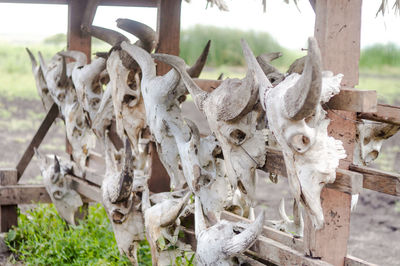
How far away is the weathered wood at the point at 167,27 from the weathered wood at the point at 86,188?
102 centimetres

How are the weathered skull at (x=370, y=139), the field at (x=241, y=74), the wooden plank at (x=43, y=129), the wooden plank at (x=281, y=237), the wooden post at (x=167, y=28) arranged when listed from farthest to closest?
1. the field at (x=241, y=74)
2. the wooden plank at (x=43, y=129)
3. the wooden post at (x=167, y=28)
4. the weathered skull at (x=370, y=139)
5. the wooden plank at (x=281, y=237)

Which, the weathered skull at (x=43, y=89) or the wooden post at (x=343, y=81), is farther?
the weathered skull at (x=43, y=89)

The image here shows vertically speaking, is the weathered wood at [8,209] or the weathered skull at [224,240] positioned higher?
the weathered skull at [224,240]

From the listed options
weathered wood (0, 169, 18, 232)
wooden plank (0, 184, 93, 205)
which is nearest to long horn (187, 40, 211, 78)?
wooden plank (0, 184, 93, 205)

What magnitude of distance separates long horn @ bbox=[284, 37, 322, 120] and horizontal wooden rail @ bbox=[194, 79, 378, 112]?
25 centimetres

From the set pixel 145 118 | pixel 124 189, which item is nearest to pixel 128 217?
pixel 124 189

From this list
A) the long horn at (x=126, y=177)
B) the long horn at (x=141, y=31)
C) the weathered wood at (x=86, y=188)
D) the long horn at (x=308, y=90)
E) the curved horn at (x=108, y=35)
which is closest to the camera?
the long horn at (x=308, y=90)

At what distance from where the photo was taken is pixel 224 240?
323cm

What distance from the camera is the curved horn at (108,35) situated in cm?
429

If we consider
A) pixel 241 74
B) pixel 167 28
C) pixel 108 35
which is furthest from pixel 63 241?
pixel 241 74

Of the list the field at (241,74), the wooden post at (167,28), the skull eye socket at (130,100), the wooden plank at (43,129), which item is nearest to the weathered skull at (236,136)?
the field at (241,74)

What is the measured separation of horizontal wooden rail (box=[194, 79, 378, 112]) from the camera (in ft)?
8.75

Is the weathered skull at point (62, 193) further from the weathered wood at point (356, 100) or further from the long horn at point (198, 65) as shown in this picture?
the weathered wood at point (356, 100)

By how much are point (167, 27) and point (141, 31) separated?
0.46 meters
